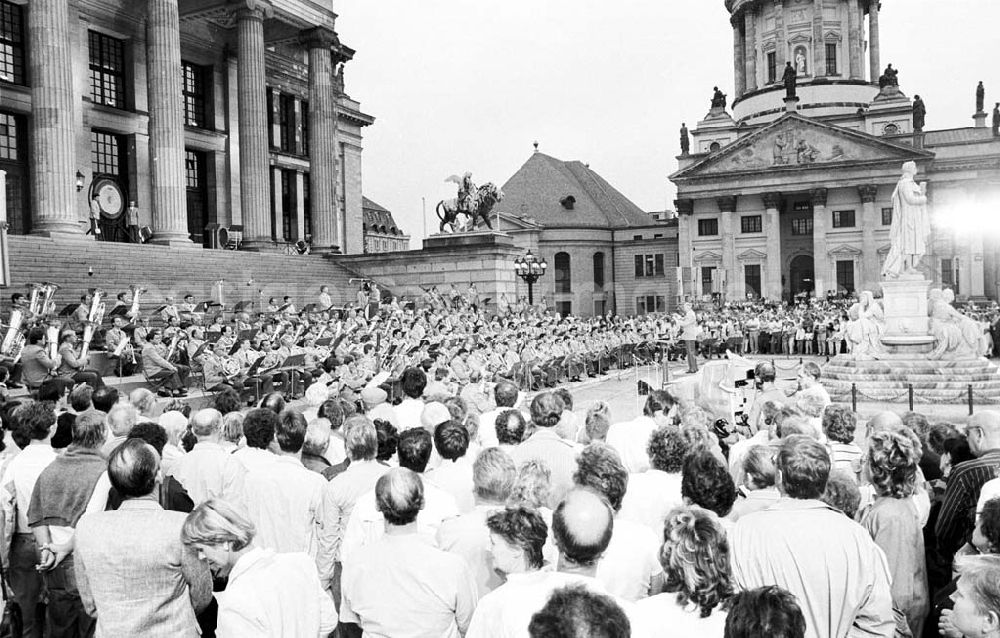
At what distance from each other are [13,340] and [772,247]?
58.2m

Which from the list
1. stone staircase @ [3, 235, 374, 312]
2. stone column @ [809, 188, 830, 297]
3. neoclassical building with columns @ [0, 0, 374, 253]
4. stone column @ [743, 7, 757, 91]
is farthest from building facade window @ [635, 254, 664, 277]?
stone staircase @ [3, 235, 374, 312]

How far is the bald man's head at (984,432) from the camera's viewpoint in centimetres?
505

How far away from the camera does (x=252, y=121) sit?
107 ft

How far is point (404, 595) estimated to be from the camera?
3756 mm

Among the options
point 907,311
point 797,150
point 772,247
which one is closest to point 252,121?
point 907,311

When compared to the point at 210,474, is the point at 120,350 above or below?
above

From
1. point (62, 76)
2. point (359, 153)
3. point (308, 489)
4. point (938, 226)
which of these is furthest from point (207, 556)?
point (938, 226)

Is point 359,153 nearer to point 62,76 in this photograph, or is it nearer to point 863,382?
point 62,76

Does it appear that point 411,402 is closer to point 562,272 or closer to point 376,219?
point 562,272

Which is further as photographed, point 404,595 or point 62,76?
point 62,76

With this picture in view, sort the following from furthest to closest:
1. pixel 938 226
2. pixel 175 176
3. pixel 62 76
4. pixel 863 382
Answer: pixel 938 226 → pixel 175 176 → pixel 62 76 → pixel 863 382

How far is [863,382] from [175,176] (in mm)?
23275

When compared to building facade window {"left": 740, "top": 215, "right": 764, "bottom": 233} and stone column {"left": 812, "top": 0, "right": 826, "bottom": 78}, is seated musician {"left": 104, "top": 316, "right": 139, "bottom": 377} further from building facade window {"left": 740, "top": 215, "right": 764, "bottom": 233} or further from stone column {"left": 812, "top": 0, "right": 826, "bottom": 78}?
stone column {"left": 812, "top": 0, "right": 826, "bottom": 78}

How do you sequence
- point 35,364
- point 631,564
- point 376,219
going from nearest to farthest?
1. point 631,564
2. point 35,364
3. point 376,219
